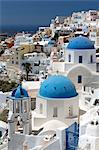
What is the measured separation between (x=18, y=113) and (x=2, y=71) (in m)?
21.2

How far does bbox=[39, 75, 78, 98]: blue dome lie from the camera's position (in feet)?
64.2

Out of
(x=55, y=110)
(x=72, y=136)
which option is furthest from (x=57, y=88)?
(x=72, y=136)

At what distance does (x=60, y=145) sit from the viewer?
1666 cm

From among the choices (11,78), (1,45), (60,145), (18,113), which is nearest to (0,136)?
(18,113)

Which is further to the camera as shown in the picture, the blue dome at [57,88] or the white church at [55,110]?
the blue dome at [57,88]

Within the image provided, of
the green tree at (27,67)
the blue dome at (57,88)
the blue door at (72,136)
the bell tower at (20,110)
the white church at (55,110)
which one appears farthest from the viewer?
the green tree at (27,67)

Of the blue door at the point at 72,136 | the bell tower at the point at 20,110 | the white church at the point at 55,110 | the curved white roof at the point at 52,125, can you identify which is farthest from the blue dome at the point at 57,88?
the blue door at the point at 72,136

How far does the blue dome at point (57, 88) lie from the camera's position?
1956 centimetres

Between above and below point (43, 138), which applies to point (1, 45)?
above

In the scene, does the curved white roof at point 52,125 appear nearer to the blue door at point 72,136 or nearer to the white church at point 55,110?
the white church at point 55,110

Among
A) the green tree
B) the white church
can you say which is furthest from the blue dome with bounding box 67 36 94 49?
the green tree

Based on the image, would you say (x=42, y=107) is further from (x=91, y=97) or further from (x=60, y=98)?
(x=91, y=97)

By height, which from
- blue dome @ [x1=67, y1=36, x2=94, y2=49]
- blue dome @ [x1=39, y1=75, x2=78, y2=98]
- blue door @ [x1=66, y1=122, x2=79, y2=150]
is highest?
blue dome @ [x1=67, y1=36, x2=94, y2=49]

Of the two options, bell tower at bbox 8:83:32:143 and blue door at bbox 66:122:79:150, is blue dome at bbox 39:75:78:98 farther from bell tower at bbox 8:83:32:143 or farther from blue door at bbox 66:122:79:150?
blue door at bbox 66:122:79:150
